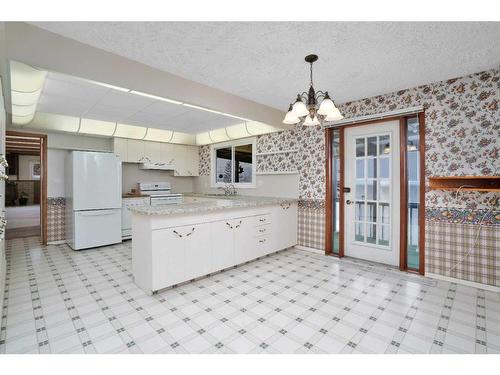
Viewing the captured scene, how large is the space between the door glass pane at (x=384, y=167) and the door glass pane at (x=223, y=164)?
10.3ft

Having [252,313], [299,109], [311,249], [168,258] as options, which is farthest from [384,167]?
[168,258]

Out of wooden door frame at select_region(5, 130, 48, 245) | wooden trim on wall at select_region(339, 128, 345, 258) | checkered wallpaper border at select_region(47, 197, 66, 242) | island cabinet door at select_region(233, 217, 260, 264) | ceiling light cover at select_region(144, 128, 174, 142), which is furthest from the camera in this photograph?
ceiling light cover at select_region(144, 128, 174, 142)

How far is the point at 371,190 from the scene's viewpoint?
12.1 ft

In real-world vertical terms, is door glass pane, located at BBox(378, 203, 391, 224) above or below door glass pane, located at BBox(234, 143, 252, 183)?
below

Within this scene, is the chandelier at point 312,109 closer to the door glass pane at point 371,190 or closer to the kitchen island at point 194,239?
the kitchen island at point 194,239

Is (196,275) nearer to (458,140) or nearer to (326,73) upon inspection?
(326,73)

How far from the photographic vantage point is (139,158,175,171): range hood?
5.49 m

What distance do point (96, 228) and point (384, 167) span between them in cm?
485

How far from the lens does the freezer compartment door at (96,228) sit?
170 inches

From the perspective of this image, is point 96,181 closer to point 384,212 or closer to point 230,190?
point 230,190

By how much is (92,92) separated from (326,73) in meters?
2.90

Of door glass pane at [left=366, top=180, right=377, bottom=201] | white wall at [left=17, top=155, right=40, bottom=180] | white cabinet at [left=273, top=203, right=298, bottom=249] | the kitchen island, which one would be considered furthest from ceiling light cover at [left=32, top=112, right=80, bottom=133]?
white wall at [left=17, top=155, right=40, bottom=180]

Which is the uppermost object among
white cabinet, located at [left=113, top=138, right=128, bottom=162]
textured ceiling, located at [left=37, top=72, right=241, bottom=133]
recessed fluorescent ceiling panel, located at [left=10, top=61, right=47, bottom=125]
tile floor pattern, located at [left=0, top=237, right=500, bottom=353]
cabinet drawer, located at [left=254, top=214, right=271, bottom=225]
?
textured ceiling, located at [left=37, top=72, right=241, bottom=133]

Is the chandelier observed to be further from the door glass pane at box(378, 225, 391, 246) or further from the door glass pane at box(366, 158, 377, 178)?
the door glass pane at box(378, 225, 391, 246)
